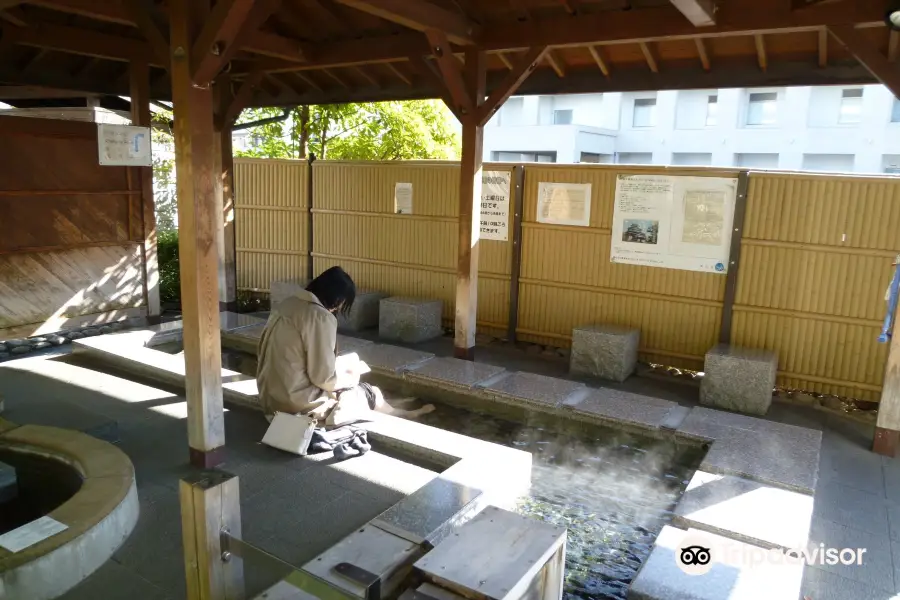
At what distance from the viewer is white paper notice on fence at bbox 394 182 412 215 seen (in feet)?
33.0

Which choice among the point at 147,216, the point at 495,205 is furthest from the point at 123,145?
the point at 495,205

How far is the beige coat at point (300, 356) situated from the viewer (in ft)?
16.3

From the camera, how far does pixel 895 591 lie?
12.6 ft

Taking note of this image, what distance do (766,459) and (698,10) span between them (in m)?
3.79

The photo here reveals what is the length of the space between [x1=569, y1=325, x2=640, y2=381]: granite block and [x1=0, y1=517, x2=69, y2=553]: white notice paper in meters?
5.92

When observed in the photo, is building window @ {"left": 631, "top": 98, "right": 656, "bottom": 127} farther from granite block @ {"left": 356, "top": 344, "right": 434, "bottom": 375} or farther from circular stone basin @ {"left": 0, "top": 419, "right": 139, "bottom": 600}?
circular stone basin @ {"left": 0, "top": 419, "right": 139, "bottom": 600}

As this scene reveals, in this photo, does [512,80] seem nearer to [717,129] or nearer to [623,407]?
[623,407]

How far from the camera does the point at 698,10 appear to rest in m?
5.37

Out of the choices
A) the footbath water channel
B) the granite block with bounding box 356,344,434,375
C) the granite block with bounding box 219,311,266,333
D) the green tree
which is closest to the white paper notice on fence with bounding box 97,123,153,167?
the granite block with bounding box 219,311,266,333

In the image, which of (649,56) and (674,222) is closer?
(649,56)

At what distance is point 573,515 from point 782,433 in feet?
7.90

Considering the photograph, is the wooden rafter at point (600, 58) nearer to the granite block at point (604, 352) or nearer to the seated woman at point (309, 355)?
the granite block at point (604, 352)

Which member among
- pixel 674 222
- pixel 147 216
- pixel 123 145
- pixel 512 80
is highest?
pixel 512 80

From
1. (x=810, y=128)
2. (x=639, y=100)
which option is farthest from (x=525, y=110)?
(x=810, y=128)
